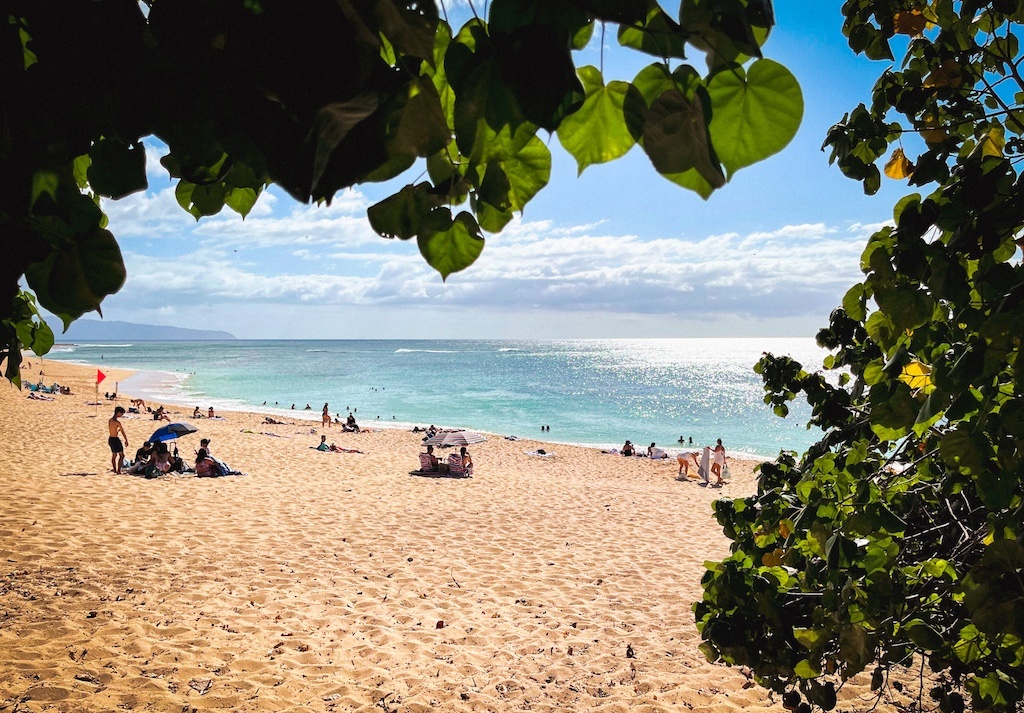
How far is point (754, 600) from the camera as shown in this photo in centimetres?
185

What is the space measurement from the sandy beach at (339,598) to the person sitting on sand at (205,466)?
1.26 ft

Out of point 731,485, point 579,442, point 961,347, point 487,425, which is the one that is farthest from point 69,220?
point 487,425

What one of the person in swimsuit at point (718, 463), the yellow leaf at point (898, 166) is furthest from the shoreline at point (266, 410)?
the yellow leaf at point (898, 166)

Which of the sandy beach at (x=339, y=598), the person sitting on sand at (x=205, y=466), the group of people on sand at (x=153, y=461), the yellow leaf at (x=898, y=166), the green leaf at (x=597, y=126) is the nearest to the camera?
the green leaf at (x=597, y=126)

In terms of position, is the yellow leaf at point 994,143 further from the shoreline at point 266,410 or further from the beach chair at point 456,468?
the shoreline at point 266,410

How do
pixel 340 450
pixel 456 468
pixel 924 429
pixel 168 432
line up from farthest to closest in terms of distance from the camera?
pixel 340 450, pixel 456 468, pixel 168 432, pixel 924 429

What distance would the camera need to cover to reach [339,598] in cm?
626

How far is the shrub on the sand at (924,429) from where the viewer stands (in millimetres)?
1073

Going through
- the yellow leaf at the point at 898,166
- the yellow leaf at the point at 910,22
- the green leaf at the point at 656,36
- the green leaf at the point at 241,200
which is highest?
the yellow leaf at the point at 910,22

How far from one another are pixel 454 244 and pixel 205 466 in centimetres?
1399

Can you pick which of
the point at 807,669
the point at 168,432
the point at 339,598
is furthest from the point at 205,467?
the point at 807,669

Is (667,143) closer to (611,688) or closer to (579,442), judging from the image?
(611,688)

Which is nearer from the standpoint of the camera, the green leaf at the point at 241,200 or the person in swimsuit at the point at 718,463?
the green leaf at the point at 241,200

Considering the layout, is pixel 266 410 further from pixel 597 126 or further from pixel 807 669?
pixel 597 126
